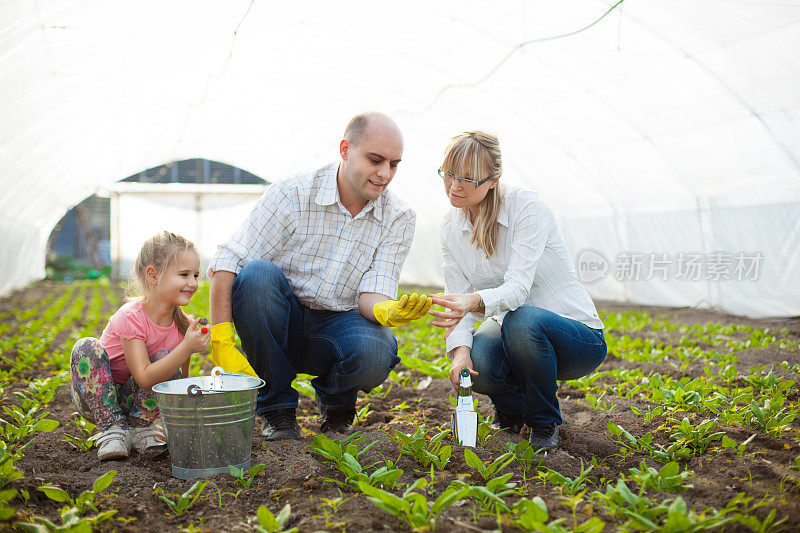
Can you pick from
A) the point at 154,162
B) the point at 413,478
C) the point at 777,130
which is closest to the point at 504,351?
the point at 413,478

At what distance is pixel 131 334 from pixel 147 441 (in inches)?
16.5

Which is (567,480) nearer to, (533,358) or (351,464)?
(533,358)

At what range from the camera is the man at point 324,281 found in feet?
8.27

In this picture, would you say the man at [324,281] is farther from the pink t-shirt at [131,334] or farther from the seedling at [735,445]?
the seedling at [735,445]

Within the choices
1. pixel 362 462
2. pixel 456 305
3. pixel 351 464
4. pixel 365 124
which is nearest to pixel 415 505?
pixel 351 464

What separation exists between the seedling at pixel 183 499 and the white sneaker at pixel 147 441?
0.48 meters

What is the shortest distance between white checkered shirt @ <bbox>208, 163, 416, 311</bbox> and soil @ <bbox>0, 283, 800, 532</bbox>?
61cm

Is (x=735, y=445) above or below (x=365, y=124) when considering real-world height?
below

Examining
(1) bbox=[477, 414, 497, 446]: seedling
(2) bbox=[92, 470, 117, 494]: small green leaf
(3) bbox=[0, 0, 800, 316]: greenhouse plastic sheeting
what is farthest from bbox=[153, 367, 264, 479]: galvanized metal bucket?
(3) bbox=[0, 0, 800, 316]: greenhouse plastic sheeting

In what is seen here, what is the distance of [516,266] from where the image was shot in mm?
2449

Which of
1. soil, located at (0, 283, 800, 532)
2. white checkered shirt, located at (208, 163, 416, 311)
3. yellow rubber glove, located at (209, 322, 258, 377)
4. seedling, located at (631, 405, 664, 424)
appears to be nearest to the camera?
soil, located at (0, 283, 800, 532)

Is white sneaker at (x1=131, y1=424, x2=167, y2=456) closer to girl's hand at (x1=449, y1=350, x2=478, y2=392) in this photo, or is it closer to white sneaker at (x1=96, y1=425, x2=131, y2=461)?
white sneaker at (x1=96, y1=425, x2=131, y2=461)

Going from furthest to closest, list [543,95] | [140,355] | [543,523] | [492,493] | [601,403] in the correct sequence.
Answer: [543,95], [601,403], [140,355], [492,493], [543,523]

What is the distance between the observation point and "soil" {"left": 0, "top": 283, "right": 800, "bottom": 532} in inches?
66.2
